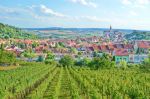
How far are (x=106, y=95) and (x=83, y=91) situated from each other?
456 cm

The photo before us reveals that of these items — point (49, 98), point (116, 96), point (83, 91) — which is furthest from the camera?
point (83, 91)

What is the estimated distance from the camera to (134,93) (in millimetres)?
36688

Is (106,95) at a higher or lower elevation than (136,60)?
higher

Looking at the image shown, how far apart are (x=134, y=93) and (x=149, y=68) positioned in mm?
60206

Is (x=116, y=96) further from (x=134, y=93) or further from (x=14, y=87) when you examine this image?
(x=14, y=87)

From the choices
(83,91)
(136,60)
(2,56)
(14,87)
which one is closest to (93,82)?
(83,91)

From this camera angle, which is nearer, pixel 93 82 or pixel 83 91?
pixel 83 91

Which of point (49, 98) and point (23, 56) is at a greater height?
point (49, 98)

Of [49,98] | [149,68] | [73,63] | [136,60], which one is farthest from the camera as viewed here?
[136,60]

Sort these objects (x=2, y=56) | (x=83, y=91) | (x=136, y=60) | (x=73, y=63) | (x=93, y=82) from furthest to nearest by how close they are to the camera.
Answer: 1. (x=136, y=60)
2. (x=73, y=63)
3. (x=2, y=56)
4. (x=93, y=82)
5. (x=83, y=91)

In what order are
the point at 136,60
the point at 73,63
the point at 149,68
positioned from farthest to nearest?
the point at 136,60
the point at 73,63
the point at 149,68

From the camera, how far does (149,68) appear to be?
95625 millimetres

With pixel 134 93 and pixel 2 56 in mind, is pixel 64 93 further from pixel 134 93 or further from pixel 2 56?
pixel 2 56

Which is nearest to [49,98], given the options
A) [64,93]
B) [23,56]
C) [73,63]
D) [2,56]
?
[64,93]
